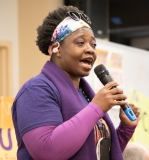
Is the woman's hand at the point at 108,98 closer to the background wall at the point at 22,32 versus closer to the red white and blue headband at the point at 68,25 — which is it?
the red white and blue headband at the point at 68,25

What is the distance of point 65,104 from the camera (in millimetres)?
1181

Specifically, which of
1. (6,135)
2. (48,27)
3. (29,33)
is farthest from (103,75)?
(29,33)

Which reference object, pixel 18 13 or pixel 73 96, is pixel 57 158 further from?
pixel 18 13

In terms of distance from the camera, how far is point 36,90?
1.15 m

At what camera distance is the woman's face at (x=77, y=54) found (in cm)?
125

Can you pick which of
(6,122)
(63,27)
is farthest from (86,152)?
(6,122)

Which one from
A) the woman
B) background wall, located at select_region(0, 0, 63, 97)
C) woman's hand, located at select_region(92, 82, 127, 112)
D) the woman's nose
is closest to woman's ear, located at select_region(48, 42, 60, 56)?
the woman

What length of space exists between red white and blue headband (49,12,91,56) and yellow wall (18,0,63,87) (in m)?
1.83

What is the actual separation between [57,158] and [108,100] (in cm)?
23

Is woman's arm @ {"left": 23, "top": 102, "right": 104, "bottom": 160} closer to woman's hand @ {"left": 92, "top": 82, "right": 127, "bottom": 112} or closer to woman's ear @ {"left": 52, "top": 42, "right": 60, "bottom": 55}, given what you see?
woman's hand @ {"left": 92, "top": 82, "right": 127, "bottom": 112}

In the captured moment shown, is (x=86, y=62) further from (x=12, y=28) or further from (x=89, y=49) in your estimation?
(x=12, y=28)

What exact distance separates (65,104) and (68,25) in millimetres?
292

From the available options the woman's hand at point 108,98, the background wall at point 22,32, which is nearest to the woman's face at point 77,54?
the woman's hand at point 108,98

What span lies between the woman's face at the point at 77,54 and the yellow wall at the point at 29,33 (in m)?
1.91
